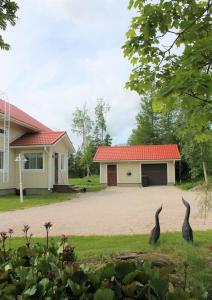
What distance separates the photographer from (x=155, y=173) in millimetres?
36062

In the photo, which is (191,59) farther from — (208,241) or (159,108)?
(208,241)

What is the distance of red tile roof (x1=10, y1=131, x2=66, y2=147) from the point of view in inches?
977

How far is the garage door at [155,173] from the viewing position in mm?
35688

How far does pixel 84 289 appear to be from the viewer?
309 centimetres

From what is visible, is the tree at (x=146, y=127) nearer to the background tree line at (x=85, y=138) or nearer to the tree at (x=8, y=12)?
the background tree line at (x=85, y=138)

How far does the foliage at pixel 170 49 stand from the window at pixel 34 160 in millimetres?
20410

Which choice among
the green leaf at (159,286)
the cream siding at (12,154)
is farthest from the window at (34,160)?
the green leaf at (159,286)

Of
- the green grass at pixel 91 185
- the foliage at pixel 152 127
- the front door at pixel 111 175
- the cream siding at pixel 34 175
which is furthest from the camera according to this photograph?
the foliage at pixel 152 127

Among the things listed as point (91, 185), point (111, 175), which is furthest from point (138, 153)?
point (91, 185)

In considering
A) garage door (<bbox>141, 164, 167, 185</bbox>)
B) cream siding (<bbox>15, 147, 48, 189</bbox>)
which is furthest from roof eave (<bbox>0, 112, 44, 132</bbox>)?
garage door (<bbox>141, 164, 167, 185</bbox>)

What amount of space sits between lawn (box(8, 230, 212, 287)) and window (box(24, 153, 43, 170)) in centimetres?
1695

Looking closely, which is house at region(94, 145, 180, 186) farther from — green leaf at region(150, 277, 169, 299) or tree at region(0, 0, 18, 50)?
green leaf at region(150, 277, 169, 299)

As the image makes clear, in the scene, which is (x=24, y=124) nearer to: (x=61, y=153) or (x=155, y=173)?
(x=61, y=153)

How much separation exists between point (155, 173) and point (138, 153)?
2.62 m
